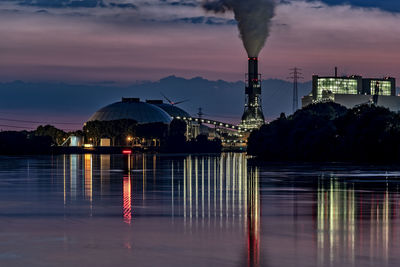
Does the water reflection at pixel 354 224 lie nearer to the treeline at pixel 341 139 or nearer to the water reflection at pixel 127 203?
the water reflection at pixel 127 203

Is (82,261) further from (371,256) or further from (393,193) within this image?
(393,193)

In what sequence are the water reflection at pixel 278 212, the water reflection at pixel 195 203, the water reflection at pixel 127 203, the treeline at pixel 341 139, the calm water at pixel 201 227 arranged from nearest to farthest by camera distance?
the calm water at pixel 201 227 < the water reflection at pixel 278 212 < the water reflection at pixel 195 203 < the water reflection at pixel 127 203 < the treeline at pixel 341 139

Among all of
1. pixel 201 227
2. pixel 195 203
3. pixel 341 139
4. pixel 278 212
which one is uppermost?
pixel 341 139

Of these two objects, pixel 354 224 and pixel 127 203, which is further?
pixel 127 203

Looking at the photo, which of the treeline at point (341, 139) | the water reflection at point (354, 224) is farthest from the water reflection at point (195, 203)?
the treeline at point (341, 139)

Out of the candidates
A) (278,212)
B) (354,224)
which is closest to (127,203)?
(278,212)

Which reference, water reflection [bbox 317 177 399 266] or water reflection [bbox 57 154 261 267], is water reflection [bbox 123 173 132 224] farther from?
water reflection [bbox 317 177 399 266]

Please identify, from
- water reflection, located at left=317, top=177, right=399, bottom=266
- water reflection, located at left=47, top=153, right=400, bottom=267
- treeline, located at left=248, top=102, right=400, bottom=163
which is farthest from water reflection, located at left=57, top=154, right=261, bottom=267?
treeline, located at left=248, top=102, right=400, bottom=163

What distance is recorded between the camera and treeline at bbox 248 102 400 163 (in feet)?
378

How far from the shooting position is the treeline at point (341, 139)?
115m

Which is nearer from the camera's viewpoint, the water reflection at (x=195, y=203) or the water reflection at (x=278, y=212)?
the water reflection at (x=278, y=212)

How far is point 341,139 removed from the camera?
13062 centimetres

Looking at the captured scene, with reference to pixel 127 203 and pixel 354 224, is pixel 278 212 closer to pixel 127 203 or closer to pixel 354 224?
pixel 354 224

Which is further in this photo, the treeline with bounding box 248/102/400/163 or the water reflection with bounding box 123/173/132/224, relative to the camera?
the treeline with bounding box 248/102/400/163
